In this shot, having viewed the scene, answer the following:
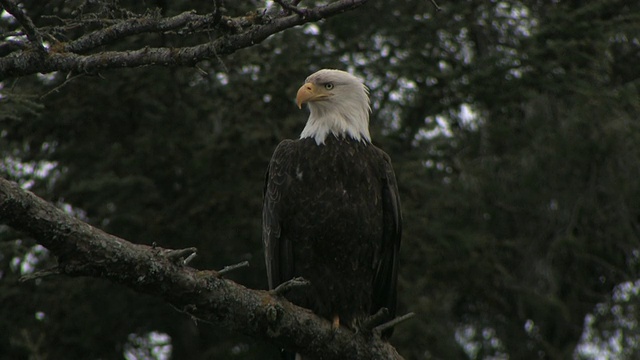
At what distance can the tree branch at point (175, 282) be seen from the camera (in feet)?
11.6

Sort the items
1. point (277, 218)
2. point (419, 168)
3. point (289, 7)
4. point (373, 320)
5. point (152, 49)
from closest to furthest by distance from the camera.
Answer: point (289, 7) < point (152, 49) < point (373, 320) < point (277, 218) < point (419, 168)

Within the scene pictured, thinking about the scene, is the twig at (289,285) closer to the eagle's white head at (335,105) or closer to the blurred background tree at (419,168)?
the eagle's white head at (335,105)

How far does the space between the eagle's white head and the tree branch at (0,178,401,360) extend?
4.34 ft

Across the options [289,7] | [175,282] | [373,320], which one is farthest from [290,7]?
[373,320]

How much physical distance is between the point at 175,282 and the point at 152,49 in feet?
3.35

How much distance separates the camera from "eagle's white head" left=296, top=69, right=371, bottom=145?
5.93m

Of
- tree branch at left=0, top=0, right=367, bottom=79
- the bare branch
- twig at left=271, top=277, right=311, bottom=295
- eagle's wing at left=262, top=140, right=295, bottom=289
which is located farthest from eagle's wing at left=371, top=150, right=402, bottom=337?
the bare branch

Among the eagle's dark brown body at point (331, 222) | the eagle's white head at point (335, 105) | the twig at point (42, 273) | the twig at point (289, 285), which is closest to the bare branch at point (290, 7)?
the twig at point (289, 285)

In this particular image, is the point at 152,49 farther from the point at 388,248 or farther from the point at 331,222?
the point at 388,248

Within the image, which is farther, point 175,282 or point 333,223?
point 333,223

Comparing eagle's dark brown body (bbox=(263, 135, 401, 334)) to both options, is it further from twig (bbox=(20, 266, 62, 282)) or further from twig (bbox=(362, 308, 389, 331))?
twig (bbox=(20, 266, 62, 282))

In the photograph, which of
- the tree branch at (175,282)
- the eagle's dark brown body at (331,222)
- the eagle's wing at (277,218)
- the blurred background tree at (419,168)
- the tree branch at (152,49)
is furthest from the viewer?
Answer: the blurred background tree at (419,168)

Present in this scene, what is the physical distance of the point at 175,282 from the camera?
3.95 m

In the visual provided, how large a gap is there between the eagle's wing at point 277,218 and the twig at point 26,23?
1742 mm
